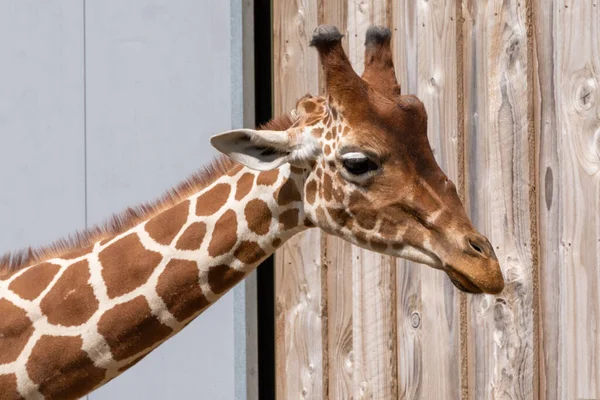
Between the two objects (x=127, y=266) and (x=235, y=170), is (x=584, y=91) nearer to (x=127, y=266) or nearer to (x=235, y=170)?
(x=235, y=170)

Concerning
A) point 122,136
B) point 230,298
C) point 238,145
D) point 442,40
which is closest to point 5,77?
point 122,136

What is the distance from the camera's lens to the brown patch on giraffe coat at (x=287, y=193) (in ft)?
12.6

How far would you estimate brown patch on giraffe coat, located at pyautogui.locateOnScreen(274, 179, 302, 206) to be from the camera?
151 inches

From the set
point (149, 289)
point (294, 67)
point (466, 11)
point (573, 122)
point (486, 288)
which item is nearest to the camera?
point (486, 288)

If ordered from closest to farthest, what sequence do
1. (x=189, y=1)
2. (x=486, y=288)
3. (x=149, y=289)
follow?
(x=486, y=288) → (x=149, y=289) → (x=189, y=1)

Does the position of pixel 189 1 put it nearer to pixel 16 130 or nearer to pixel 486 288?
pixel 16 130

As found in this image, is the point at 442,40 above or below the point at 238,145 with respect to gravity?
above

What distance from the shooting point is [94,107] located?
6434 mm

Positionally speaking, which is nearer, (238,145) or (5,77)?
(238,145)

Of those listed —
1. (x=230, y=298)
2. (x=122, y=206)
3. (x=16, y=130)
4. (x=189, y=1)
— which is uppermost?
(x=189, y=1)

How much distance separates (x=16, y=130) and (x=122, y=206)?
2.75 ft

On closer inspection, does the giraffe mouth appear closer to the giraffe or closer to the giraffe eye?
the giraffe

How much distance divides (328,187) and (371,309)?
1.59 metres

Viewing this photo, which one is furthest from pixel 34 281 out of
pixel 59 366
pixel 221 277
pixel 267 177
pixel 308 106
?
pixel 308 106
